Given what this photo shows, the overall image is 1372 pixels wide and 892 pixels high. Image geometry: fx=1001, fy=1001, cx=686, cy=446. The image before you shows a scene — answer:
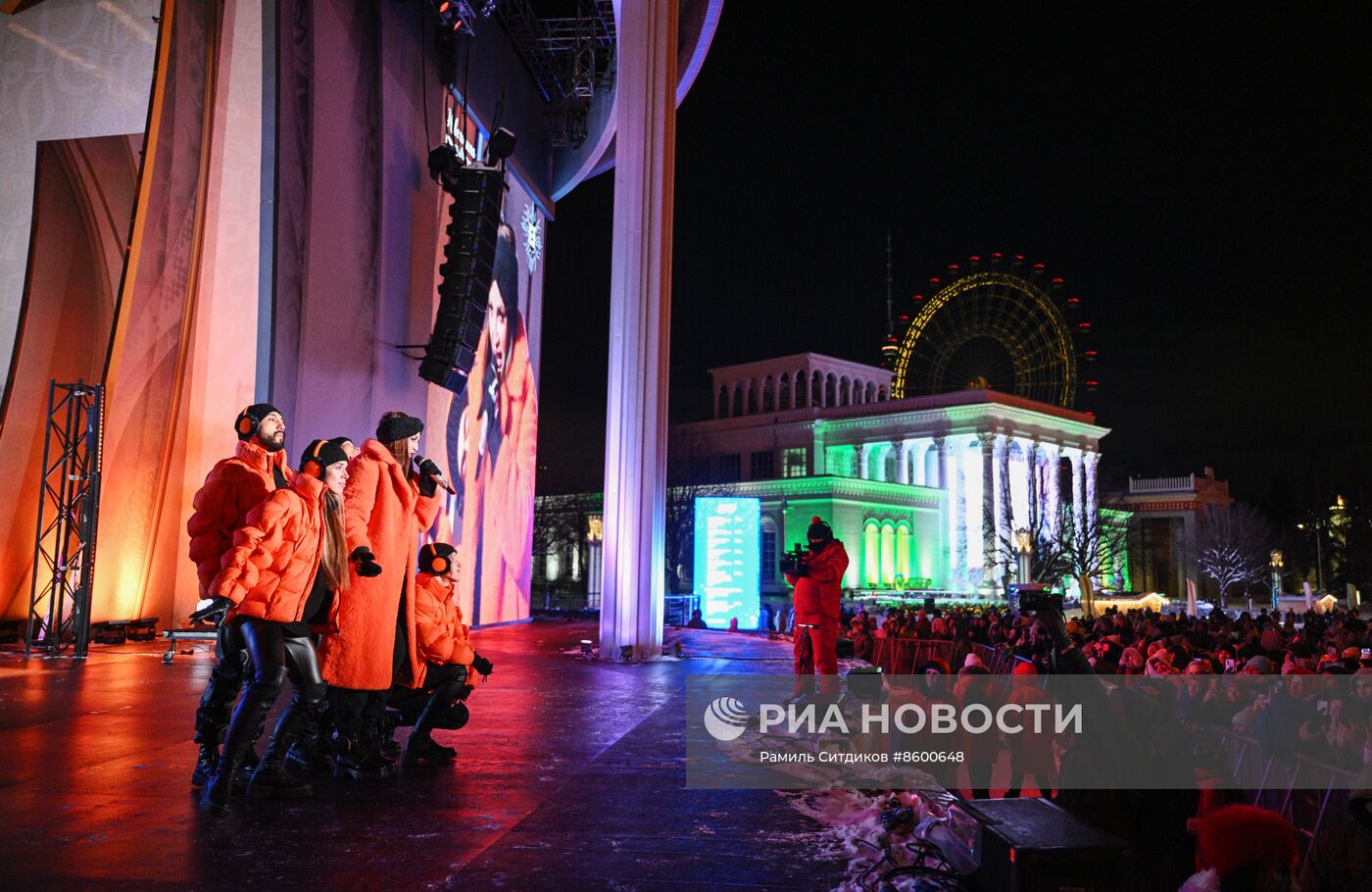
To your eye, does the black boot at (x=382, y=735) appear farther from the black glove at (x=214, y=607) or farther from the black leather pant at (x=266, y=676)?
the black glove at (x=214, y=607)

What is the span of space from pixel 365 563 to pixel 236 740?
3.36 feet

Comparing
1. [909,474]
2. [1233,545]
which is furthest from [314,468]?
[1233,545]

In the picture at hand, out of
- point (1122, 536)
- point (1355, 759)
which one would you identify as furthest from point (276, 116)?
point (1122, 536)

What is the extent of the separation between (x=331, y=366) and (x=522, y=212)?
9571 millimetres

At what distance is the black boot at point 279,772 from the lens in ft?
16.6

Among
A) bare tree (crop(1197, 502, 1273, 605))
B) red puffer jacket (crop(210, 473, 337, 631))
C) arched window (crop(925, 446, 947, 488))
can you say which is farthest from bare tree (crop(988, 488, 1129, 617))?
red puffer jacket (crop(210, 473, 337, 631))

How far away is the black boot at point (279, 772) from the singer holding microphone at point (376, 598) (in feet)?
0.78

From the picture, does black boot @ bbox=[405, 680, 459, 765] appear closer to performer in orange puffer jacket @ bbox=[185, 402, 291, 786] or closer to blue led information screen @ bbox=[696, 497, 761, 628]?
performer in orange puffer jacket @ bbox=[185, 402, 291, 786]

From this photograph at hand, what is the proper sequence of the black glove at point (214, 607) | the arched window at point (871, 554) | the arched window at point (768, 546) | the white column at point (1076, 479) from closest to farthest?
the black glove at point (214, 607)
the arched window at point (768, 546)
the arched window at point (871, 554)
the white column at point (1076, 479)

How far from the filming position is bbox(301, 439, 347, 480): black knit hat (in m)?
5.36

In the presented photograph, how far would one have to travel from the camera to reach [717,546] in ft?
80.2

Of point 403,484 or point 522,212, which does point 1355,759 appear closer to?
point 403,484

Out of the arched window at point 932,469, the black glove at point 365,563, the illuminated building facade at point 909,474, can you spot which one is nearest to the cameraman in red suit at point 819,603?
the black glove at point 365,563

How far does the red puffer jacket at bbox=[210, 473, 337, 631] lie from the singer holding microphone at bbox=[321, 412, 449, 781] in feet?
0.89
